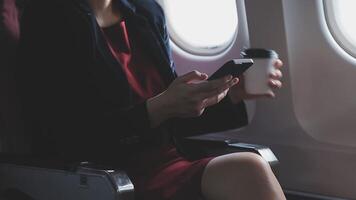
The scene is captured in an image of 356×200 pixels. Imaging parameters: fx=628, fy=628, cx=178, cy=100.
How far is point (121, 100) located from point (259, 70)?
345mm

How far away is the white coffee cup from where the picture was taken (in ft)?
4.85

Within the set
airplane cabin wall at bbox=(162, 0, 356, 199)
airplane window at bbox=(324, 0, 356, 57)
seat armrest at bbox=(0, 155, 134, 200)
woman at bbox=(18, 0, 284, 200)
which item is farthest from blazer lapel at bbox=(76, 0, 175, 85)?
airplane window at bbox=(324, 0, 356, 57)

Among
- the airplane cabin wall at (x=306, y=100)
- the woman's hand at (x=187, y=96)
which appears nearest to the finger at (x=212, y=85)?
the woman's hand at (x=187, y=96)

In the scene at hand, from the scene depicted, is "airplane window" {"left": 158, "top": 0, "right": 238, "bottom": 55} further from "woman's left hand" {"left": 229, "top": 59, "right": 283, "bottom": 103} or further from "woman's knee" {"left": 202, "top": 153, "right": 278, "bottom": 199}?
"woman's knee" {"left": 202, "top": 153, "right": 278, "bottom": 199}

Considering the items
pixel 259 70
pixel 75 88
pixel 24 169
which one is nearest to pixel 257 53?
pixel 259 70

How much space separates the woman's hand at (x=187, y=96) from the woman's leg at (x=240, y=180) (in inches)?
5.8

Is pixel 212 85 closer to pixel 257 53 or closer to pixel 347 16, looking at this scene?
pixel 257 53

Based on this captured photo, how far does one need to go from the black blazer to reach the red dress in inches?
1.8

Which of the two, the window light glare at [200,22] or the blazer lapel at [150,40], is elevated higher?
the blazer lapel at [150,40]

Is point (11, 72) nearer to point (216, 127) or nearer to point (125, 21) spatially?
point (125, 21)

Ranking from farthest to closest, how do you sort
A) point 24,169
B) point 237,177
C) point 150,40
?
point 150,40, point 24,169, point 237,177

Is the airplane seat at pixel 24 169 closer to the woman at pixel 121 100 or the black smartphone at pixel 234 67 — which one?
the woman at pixel 121 100

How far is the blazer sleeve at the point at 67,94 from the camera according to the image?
4.74 ft

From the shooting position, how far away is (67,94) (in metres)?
1.48
